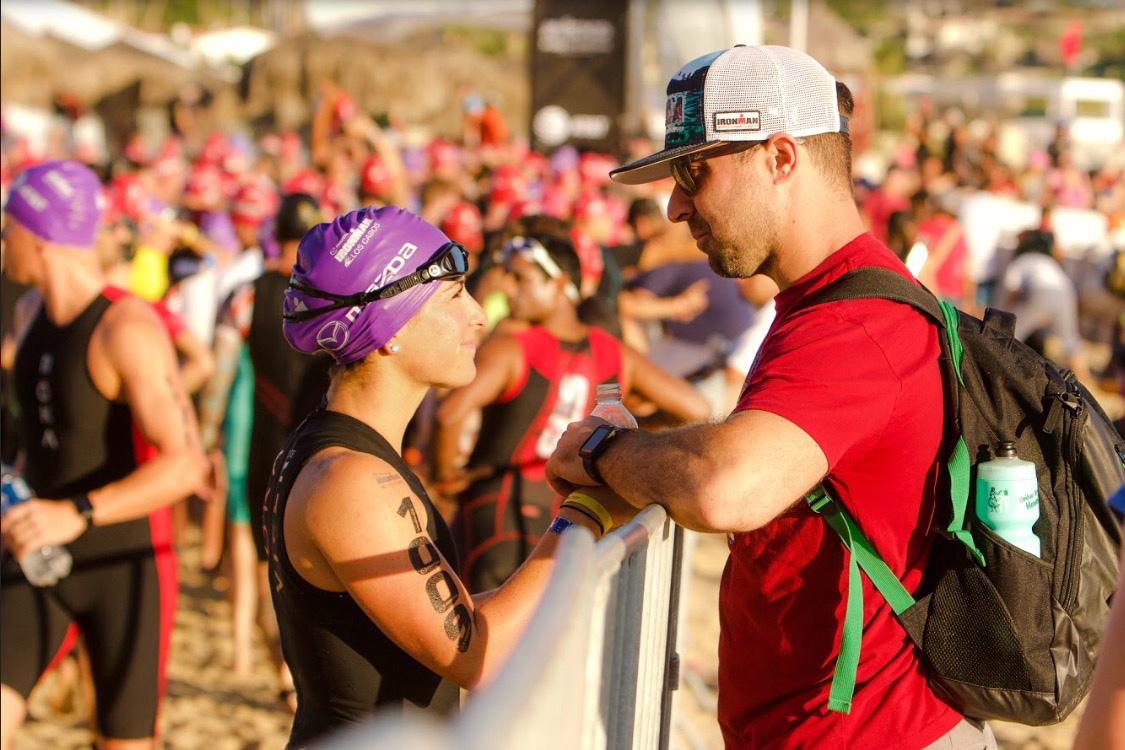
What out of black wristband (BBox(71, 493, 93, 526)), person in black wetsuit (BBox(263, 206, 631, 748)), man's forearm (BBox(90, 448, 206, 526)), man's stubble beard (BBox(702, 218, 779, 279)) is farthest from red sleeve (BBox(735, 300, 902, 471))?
black wristband (BBox(71, 493, 93, 526))

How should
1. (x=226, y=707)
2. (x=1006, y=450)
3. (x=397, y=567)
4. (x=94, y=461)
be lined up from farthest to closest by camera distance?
1. (x=226, y=707)
2. (x=94, y=461)
3. (x=397, y=567)
4. (x=1006, y=450)

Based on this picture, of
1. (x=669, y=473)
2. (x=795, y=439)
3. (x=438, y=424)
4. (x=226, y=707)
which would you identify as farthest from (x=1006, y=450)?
(x=226, y=707)

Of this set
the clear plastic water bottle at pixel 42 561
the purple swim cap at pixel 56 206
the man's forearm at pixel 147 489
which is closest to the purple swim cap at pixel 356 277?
the man's forearm at pixel 147 489

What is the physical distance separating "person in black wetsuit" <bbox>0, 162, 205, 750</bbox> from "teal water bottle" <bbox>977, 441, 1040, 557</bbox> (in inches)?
106

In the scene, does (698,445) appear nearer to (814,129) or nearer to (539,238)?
(814,129)

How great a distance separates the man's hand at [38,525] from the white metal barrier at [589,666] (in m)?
1.82

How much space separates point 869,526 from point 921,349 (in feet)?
1.10

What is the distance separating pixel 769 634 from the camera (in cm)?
236

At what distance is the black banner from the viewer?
1611cm

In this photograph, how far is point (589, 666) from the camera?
1.80 metres

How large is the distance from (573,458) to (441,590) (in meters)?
0.36

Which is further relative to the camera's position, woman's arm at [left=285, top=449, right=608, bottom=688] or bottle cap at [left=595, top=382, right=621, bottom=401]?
bottle cap at [left=595, top=382, right=621, bottom=401]

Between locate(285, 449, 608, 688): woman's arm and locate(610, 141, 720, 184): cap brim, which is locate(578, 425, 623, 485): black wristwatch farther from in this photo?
locate(610, 141, 720, 184): cap brim

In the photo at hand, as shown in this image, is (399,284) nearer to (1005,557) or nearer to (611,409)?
(611,409)
